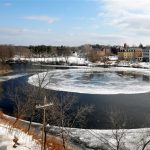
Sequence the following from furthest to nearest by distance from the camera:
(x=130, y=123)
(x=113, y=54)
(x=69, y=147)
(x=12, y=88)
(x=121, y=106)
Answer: (x=113, y=54)
(x=12, y=88)
(x=121, y=106)
(x=130, y=123)
(x=69, y=147)

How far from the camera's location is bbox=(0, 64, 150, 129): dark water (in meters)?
24.9

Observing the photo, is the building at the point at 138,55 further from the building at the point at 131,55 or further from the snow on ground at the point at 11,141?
the snow on ground at the point at 11,141

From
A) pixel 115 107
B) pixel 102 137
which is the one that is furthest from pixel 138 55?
pixel 102 137

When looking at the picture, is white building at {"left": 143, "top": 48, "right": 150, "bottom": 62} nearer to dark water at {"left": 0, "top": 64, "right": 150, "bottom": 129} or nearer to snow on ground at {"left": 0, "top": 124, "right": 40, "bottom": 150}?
dark water at {"left": 0, "top": 64, "right": 150, "bottom": 129}

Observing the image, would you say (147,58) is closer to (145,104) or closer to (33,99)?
(145,104)

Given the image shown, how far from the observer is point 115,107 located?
3012 cm

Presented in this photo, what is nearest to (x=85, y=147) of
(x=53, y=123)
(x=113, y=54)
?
(x=53, y=123)

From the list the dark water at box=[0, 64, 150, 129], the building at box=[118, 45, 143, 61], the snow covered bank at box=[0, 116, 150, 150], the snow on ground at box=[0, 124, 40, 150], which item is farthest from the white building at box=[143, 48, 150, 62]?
the snow on ground at box=[0, 124, 40, 150]

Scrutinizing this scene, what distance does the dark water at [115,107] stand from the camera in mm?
24897

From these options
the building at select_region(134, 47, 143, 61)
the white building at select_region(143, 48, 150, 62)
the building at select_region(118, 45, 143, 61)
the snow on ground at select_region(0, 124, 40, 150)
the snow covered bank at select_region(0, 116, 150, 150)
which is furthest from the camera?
the building at select_region(134, 47, 143, 61)

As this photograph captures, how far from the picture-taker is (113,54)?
143 meters

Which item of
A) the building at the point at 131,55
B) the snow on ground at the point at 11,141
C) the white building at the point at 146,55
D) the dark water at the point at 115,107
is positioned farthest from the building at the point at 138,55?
the snow on ground at the point at 11,141

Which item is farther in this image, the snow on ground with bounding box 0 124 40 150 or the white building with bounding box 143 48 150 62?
the white building with bounding box 143 48 150 62

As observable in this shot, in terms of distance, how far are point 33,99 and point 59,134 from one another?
3281mm
